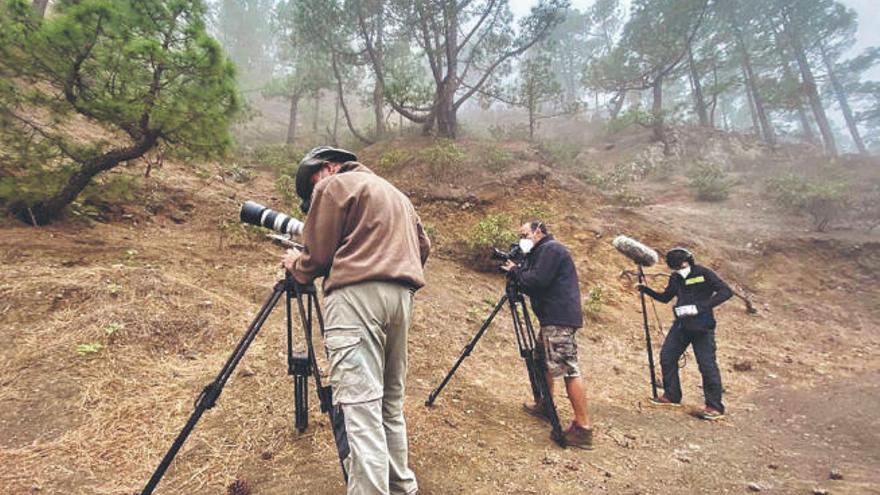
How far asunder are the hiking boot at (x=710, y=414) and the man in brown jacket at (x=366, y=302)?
155 inches

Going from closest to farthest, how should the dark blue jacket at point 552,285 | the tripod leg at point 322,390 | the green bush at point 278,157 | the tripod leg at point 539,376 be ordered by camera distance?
the tripod leg at point 322,390 < the tripod leg at point 539,376 < the dark blue jacket at point 552,285 < the green bush at point 278,157

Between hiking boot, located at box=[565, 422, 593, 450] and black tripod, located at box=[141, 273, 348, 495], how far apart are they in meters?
1.95

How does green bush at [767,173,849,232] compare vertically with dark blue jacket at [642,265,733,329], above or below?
above

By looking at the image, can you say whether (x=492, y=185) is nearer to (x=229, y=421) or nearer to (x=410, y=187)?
(x=410, y=187)

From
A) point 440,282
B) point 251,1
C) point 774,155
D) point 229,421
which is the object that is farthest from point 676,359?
point 251,1

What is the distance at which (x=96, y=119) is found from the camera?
492cm

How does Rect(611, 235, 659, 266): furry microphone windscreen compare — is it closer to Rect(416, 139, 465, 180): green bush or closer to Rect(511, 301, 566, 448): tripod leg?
Rect(511, 301, 566, 448): tripod leg

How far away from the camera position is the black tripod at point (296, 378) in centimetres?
197

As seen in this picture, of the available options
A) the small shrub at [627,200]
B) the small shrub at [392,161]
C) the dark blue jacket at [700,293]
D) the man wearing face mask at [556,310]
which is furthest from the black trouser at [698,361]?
the small shrub at [392,161]

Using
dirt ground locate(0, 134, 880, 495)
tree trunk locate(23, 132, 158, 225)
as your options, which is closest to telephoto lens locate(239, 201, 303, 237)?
dirt ground locate(0, 134, 880, 495)

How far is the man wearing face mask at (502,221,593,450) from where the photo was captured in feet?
11.4

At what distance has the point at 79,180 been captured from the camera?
211 inches

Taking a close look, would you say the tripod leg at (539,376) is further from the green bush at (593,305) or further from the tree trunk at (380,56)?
the tree trunk at (380,56)

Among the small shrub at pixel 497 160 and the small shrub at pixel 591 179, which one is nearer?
the small shrub at pixel 497 160
